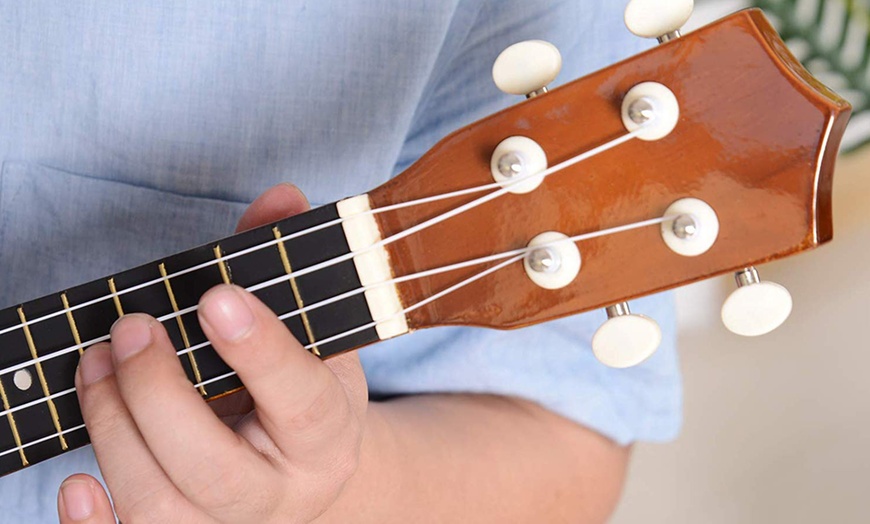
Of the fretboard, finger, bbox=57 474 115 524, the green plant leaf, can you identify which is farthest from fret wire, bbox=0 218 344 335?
the green plant leaf

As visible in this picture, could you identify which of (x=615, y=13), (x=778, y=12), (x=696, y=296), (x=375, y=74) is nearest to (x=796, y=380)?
(x=696, y=296)

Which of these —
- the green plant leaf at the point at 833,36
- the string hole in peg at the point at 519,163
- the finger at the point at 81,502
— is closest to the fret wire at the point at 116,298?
the finger at the point at 81,502

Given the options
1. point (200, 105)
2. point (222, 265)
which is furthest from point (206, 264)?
point (200, 105)

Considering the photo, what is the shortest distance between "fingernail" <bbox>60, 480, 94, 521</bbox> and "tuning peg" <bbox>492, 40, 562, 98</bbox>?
0.33 m

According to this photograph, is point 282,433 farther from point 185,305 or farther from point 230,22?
point 230,22

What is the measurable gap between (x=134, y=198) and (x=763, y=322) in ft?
Answer: 1.54

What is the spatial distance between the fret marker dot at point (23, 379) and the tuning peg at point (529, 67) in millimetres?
320

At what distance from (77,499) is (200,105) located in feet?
0.98

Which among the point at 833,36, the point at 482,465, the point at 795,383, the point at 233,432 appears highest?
the point at 833,36

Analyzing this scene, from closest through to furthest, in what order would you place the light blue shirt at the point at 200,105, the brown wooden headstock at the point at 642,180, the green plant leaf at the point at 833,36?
the brown wooden headstock at the point at 642,180, the light blue shirt at the point at 200,105, the green plant leaf at the point at 833,36

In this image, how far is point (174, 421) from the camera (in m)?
0.47

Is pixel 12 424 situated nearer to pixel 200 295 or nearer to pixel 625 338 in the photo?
pixel 200 295

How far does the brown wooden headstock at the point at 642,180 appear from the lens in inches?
17.1

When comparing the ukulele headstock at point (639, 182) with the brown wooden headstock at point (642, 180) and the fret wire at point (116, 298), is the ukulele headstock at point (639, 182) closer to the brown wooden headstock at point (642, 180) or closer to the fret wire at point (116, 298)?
the brown wooden headstock at point (642, 180)
